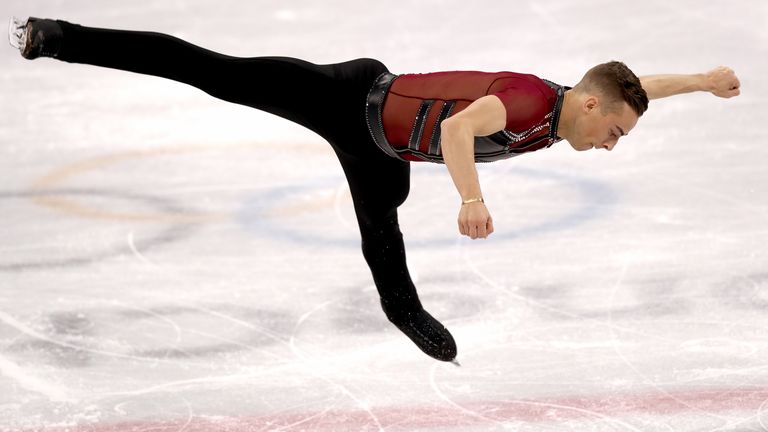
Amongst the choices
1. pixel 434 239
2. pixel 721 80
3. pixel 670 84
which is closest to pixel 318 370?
pixel 434 239

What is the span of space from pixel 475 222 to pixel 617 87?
805mm

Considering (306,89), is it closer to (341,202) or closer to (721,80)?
(721,80)

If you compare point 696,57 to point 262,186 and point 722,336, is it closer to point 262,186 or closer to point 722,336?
point 262,186

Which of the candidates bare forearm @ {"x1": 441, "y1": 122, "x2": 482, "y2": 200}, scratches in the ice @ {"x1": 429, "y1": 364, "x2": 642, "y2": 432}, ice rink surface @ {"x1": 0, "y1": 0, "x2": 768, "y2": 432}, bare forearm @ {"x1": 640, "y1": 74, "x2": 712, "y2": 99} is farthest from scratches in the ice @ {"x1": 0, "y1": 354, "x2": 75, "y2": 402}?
bare forearm @ {"x1": 640, "y1": 74, "x2": 712, "y2": 99}

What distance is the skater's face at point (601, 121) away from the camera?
13.1ft

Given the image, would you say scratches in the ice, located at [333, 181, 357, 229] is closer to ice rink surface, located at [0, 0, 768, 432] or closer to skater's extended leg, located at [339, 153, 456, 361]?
ice rink surface, located at [0, 0, 768, 432]

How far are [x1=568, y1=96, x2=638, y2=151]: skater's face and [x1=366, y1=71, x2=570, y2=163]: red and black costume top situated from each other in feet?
0.31

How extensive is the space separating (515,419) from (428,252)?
190 cm

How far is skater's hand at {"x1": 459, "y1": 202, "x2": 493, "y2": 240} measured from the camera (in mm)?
3564

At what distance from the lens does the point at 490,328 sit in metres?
5.50

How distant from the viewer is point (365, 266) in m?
6.30

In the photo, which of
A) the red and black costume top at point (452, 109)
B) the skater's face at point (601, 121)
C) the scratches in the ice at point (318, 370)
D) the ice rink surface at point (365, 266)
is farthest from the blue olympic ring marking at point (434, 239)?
the skater's face at point (601, 121)

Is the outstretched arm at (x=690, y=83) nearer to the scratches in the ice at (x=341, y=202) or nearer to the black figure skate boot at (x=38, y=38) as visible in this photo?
the black figure skate boot at (x=38, y=38)

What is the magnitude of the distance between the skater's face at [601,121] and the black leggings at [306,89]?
2.97 feet
